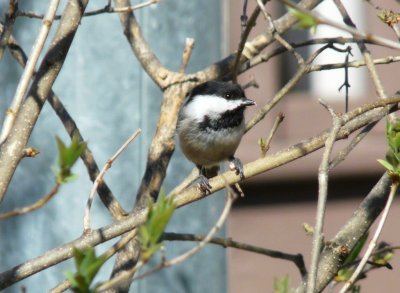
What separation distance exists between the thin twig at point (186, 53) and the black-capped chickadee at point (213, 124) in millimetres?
692

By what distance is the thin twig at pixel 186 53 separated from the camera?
93.2 inches

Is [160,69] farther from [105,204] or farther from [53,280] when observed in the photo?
[53,280]

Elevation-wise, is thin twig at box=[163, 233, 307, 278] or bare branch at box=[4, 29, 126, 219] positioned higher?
bare branch at box=[4, 29, 126, 219]

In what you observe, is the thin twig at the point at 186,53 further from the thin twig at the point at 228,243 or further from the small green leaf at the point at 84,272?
the small green leaf at the point at 84,272

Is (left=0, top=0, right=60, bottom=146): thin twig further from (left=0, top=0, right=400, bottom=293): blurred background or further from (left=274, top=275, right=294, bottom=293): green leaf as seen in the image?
(left=274, top=275, right=294, bottom=293): green leaf

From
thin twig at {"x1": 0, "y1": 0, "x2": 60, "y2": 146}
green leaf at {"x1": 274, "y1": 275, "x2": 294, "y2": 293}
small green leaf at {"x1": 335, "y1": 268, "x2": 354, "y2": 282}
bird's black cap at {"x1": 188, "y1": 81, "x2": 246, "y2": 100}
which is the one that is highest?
thin twig at {"x1": 0, "y1": 0, "x2": 60, "y2": 146}

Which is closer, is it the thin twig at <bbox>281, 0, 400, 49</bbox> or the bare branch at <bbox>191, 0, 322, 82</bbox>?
the thin twig at <bbox>281, 0, 400, 49</bbox>

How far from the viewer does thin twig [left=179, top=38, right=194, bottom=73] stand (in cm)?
237

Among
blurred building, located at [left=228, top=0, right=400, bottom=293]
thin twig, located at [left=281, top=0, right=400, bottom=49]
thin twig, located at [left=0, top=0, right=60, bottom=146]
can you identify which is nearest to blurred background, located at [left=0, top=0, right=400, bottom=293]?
thin twig, located at [left=0, top=0, right=60, bottom=146]

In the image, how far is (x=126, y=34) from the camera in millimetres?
2387

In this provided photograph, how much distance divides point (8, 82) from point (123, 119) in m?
0.31

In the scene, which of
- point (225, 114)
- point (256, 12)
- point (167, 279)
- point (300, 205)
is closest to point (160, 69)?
point (256, 12)

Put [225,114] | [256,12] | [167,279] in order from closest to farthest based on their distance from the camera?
[256,12]
[167,279]
[225,114]

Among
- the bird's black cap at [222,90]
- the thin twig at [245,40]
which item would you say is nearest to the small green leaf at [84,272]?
the thin twig at [245,40]
